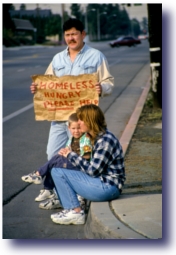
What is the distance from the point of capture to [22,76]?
2252 centimetres

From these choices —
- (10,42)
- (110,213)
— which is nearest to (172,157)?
(110,213)

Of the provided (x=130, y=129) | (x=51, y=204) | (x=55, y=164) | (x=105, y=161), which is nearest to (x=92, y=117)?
(x=105, y=161)

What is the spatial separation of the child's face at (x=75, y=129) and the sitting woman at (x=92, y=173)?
0.06m

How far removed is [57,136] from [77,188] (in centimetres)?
70

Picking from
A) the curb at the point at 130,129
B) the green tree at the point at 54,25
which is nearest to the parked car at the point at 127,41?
the green tree at the point at 54,25

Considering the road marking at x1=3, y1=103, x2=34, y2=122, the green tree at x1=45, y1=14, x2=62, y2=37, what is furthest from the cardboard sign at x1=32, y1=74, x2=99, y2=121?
the green tree at x1=45, y1=14, x2=62, y2=37

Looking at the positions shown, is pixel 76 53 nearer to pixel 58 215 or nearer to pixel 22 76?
pixel 58 215

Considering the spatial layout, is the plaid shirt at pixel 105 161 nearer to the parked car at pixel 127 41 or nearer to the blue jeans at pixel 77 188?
the blue jeans at pixel 77 188

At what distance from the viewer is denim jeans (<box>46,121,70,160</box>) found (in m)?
5.51

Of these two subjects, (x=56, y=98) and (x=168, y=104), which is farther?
(x=56, y=98)

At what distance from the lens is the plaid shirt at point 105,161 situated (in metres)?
4.89

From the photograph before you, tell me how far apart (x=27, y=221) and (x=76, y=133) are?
101 cm

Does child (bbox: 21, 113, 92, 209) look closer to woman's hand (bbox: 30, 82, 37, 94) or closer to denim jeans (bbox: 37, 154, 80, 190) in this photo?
denim jeans (bbox: 37, 154, 80, 190)

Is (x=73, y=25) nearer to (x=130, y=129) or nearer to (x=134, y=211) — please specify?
(x=134, y=211)
